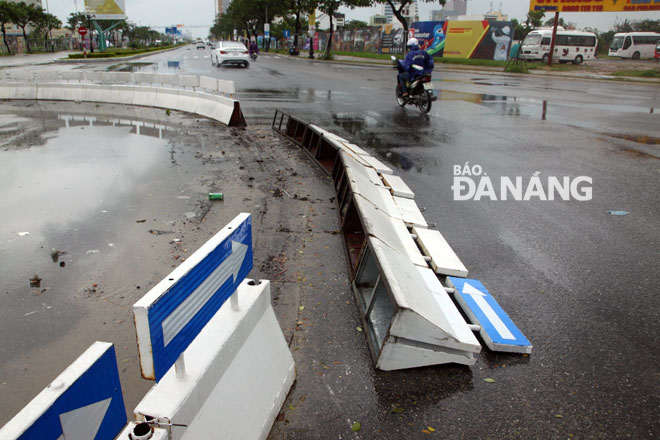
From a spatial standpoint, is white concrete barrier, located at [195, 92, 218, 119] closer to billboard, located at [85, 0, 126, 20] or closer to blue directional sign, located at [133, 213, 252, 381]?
blue directional sign, located at [133, 213, 252, 381]

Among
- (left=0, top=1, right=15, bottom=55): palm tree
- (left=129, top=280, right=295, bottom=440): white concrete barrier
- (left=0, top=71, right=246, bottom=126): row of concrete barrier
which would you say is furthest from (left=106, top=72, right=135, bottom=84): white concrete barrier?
(left=0, top=1, right=15, bottom=55): palm tree

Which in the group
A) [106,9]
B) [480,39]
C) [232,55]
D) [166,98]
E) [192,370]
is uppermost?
[106,9]

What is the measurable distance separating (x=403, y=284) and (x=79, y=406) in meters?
2.25

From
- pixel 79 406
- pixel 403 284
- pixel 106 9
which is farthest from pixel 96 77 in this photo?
pixel 106 9

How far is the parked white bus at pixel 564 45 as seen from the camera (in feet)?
139

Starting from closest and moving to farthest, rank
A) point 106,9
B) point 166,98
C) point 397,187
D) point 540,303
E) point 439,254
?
point 540,303 < point 439,254 < point 397,187 < point 166,98 < point 106,9

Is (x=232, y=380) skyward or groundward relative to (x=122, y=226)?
skyward

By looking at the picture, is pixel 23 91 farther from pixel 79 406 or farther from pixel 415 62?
pixel 79 406

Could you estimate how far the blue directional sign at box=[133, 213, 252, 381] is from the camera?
5.27 ft

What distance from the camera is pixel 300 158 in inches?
348

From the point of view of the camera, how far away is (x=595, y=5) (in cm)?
3609

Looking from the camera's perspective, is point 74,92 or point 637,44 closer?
point 74,92

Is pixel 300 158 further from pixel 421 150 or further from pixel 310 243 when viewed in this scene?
pixel 310 243

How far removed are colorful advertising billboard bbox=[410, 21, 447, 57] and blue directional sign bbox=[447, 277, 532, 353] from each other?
46712 millimetres
